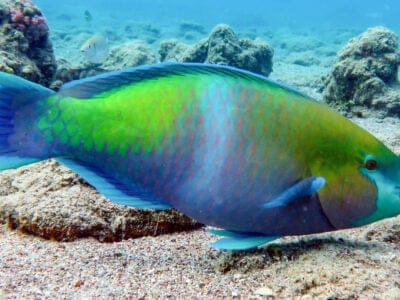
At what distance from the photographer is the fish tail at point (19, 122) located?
1.70 meters

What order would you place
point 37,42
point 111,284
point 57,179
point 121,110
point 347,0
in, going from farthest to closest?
point 347,0
point 37,42
point 57,179
point 111,284
point 121,110

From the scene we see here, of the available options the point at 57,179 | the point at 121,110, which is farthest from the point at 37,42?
the point at 121,110

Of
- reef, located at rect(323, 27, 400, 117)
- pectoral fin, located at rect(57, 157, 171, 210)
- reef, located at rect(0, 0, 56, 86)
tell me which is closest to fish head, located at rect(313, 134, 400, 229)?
pectoral fin, located at rect(57, 157, 171, 210)

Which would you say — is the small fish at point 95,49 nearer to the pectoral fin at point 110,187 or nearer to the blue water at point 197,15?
the pectoral fin at point 110,187

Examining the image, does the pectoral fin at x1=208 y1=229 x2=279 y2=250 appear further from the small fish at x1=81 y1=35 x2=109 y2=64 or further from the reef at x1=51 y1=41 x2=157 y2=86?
the reef at x1=51 y1=41 x2=157 y2=86

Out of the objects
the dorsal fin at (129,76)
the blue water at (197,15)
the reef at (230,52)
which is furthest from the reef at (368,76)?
the blue water at (197,15)

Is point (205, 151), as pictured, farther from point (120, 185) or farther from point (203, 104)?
point (120, 185)

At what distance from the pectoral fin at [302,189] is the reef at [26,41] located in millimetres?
5438

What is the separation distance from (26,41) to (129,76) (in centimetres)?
581

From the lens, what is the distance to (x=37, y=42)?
7207mm

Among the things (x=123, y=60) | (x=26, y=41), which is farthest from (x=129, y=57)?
(x=26, y=41)

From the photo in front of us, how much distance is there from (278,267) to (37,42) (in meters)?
6.47

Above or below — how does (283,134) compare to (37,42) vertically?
above

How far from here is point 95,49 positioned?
11109 millimetres
